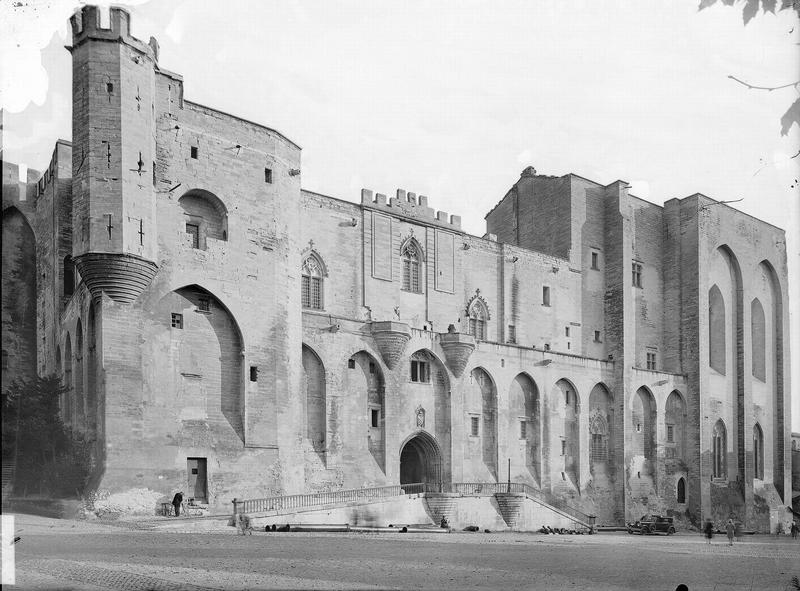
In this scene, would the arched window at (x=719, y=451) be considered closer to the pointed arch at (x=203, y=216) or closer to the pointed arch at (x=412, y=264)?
the pointed arch at (x=412, y=264)

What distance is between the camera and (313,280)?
3856 centimetres

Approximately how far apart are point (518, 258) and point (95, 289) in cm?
2557

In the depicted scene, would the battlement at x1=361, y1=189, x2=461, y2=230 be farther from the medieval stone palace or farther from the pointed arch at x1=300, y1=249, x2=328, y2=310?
the pointed arch at x1=300, y1=249, x2=328, y2=310

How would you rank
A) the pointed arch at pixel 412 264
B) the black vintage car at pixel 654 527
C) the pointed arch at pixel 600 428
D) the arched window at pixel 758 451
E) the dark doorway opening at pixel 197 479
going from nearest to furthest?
the dark doorway opening at pixel 197 479
the pointed arch at pixel 412 264
the black vintage car at pixel 654 527
the pointed arch at pixel 600 428
the arched window at pixel 758 451

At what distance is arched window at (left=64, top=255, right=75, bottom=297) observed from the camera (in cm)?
3269

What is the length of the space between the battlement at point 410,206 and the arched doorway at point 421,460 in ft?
34.5

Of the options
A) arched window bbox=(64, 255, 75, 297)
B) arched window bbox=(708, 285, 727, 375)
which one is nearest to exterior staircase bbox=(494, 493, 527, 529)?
arched window bbox=(64, 255, 75, 297)

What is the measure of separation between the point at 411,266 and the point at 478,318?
16.4 feet

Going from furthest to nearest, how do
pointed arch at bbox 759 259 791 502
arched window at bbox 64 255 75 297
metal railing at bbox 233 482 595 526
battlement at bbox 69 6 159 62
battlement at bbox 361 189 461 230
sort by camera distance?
pointed arch at bbox 759 259 791 502 < battlement at bbox 361 189 461 230 < arched window at bbox 64 255 75 297 < metal railing at bbox 233 482 595 526 < battlement at bbox 69 6 159 62

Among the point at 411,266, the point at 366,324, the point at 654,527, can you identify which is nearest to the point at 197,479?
the point at 366,324

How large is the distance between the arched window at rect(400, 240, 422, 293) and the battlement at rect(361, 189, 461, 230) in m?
1.59

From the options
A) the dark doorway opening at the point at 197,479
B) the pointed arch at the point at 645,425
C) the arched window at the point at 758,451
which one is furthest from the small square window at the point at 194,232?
the arched window at the point at 758,451

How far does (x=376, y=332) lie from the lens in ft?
124

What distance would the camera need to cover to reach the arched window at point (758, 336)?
192 feet
